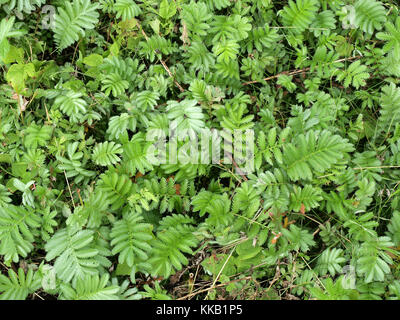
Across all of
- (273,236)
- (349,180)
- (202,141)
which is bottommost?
(273,236)

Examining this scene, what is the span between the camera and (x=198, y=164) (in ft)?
7.43

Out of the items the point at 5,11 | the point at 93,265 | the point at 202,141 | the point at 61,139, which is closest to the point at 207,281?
the point at 93,265

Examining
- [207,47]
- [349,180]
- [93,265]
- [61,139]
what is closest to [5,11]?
[61,139]

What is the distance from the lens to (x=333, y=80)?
2.79 metres

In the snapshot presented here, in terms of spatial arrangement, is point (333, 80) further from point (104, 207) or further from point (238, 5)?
point (104, 207)

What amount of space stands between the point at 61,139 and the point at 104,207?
51 cm

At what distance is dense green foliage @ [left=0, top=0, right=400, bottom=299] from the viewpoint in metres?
2.06

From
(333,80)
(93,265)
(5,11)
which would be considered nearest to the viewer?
(93,265)

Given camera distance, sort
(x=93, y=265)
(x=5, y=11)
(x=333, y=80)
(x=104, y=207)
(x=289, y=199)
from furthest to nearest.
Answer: (x=333, y=80) < (x=5, y=11) < (x=289, y=199) < (x=104, y=207) < (x=93, y=265)

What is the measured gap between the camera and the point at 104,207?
6.89 feet

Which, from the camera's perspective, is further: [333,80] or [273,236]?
[333,80]

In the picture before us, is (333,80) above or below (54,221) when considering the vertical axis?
above

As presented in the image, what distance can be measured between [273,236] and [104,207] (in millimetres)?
931

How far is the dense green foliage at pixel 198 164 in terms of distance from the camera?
2.06 meters
